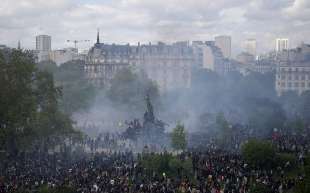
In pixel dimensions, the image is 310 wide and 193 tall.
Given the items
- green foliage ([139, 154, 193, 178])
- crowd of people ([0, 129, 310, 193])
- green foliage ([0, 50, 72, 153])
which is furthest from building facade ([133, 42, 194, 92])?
green foliage ([139, 154, 193, 178])

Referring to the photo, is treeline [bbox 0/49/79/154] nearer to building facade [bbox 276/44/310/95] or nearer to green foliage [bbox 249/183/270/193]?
green foliage [bbox 249/183/270/193]

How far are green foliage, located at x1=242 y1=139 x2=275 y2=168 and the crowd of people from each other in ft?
1.36

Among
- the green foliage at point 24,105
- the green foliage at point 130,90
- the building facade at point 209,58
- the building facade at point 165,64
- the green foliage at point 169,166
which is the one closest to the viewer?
the green foliage at point 169,166

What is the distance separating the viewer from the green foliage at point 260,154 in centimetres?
4344

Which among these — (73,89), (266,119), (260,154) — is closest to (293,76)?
(73,89)

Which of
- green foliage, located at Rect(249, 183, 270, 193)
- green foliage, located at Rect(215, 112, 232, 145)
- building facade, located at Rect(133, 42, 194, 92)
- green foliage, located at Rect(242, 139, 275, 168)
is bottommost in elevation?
green foliage, located at Rect(215, 112, 232, 145)

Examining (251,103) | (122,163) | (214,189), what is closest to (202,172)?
(214,189)

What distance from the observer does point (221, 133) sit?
67688 millimetres

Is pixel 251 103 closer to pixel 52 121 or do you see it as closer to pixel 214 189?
pixel 52 121

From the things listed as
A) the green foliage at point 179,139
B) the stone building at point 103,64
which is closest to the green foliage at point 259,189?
the green foliage at point 179,139

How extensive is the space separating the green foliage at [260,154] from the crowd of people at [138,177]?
42cm

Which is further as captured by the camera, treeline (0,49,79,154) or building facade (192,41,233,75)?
building facade (192,41,233,75)

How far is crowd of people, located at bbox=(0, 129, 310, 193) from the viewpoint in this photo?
123 feet

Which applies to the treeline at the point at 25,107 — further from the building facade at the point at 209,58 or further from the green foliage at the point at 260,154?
the building facade at the point at 209,58
